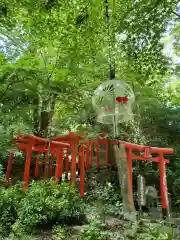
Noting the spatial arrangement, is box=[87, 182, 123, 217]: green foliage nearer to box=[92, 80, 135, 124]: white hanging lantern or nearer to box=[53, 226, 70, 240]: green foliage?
A: box=[53, 226, 70, 240]: green foliage

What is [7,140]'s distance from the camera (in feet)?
15.3

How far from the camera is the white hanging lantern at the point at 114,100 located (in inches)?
130

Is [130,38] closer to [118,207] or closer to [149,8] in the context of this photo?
[149,8]

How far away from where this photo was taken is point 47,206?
16.8 feet

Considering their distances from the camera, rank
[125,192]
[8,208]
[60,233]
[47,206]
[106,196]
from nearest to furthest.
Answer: [60,233]
[8,208]
[47,206]
[125,192]
[106,196]

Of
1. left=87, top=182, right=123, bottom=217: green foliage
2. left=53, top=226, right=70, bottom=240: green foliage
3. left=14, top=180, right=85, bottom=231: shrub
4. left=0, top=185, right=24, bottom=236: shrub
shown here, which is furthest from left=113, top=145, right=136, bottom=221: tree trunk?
left=0, top=185, right=24, bottom=236: shrub

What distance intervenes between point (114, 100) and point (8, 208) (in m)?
3.32

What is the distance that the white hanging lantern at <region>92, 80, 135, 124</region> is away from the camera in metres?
3.30

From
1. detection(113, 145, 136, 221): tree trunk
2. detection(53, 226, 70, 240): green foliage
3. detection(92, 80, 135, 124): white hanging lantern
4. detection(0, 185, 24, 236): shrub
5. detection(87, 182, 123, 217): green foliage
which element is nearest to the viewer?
detection(92, 80, 135, 124): white hanging lantern

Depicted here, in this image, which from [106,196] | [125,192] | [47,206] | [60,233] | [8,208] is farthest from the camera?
[106,196]

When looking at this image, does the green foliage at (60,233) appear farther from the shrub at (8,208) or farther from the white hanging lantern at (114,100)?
the white hanging lantern at (114,100)

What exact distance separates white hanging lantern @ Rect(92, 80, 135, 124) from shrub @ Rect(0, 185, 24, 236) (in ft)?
9.90

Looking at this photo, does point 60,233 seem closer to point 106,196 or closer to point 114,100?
point 114,100

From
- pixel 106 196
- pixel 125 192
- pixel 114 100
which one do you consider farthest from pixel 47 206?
pixel 106 196
